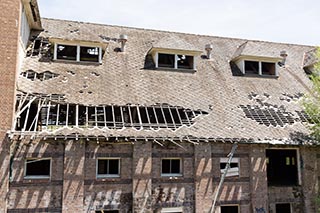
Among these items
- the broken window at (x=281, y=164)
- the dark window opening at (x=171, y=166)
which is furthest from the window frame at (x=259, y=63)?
the dark window opening at (x=171, y=166)

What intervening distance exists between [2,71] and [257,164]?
12769 mm

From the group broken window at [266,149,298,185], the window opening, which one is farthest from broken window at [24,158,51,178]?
broken window at [266,149,298,185]

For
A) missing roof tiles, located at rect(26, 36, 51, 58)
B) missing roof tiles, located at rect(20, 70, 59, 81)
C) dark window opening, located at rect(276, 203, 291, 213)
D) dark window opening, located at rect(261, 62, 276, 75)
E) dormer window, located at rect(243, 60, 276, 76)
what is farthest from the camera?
dark window opening, located at rect(261, 62, 276, 75)

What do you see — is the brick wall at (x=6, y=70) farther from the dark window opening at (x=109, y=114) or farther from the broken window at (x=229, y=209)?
the broken window at (x=229, y=209)

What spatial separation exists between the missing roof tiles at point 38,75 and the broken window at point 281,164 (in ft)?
42.4

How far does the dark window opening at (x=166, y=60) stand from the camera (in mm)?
20594

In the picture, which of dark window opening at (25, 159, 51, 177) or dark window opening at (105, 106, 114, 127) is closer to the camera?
dark window opening at (25, 159, 51, 177)

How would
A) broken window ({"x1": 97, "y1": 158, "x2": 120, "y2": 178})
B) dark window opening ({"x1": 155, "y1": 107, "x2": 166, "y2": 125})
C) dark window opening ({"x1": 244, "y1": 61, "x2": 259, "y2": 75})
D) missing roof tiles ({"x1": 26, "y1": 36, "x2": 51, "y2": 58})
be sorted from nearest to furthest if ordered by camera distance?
broken window ({"x1": 97, "y1": 158, "x2": 120, "y2": 178}) < dark window opening ({"x1": 155, "y1": 107, "x2": 166, "y2": 125}) < missing roof tiles ({"x1": 26, "y1": 36, "x2": 51, "y2": 58}) < dark window opening ({"x1": 244, "y1": 61, "x2": 259, "y2": 75})

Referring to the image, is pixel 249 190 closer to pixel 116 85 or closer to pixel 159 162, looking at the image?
pixel 159 162

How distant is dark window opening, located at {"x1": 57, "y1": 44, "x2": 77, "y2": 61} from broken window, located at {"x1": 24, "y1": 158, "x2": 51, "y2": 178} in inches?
275

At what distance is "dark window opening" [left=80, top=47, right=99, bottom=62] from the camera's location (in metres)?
19.3

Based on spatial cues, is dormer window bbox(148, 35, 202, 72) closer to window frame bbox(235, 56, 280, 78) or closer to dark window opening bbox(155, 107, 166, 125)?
window frame bbox(235, 56, 280, 78)

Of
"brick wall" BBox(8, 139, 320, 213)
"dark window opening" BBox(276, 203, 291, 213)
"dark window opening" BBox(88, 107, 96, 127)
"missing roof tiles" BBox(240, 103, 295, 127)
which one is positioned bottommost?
"dark window opening" BBox(276, 203, 291, 213)

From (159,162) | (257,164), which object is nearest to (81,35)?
(159,162)
